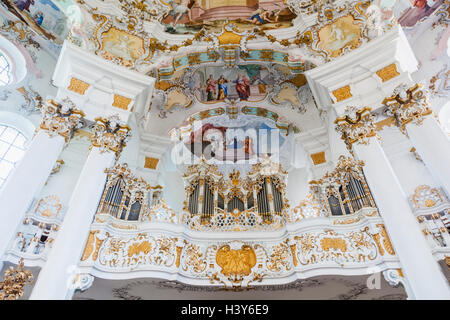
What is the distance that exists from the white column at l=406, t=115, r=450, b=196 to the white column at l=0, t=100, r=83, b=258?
8.27 meters

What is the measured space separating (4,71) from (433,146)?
43.7ft

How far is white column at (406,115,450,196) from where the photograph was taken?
19.5 feet

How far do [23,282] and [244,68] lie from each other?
10237mm

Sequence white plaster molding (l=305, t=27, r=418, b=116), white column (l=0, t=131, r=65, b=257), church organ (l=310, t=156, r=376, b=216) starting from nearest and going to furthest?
white column (l=0, t=131, r=65, b=257), church organ (l=310, t=156, r=376, b=216), white plaster molding (l=305, t=27, r=418, b=116)

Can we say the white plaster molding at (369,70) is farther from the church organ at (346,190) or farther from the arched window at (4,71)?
the arched window at (4,71)

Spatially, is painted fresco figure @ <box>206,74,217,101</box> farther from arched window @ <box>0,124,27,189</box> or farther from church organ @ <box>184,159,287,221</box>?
arched window @ <box>0,124,27,189</box>

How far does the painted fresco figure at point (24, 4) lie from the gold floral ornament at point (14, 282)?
8645 mm

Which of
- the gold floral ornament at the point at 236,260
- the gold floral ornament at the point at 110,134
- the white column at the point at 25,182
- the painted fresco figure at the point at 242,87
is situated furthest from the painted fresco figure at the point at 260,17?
the gold floral ornament at the point at 236,260

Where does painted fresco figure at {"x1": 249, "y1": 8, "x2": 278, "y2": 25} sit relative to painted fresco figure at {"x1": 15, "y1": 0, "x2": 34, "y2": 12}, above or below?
above

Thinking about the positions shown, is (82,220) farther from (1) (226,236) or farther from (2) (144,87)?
(2) (144,87)

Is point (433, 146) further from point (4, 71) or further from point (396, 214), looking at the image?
point (4, 71)

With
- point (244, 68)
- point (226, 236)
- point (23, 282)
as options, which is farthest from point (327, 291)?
point (244, 68)

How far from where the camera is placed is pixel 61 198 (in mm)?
8320

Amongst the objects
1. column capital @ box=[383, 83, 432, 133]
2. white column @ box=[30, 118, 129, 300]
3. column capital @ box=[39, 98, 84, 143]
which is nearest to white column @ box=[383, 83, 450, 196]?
column capital @ box=[383, 83, 432, 133]
